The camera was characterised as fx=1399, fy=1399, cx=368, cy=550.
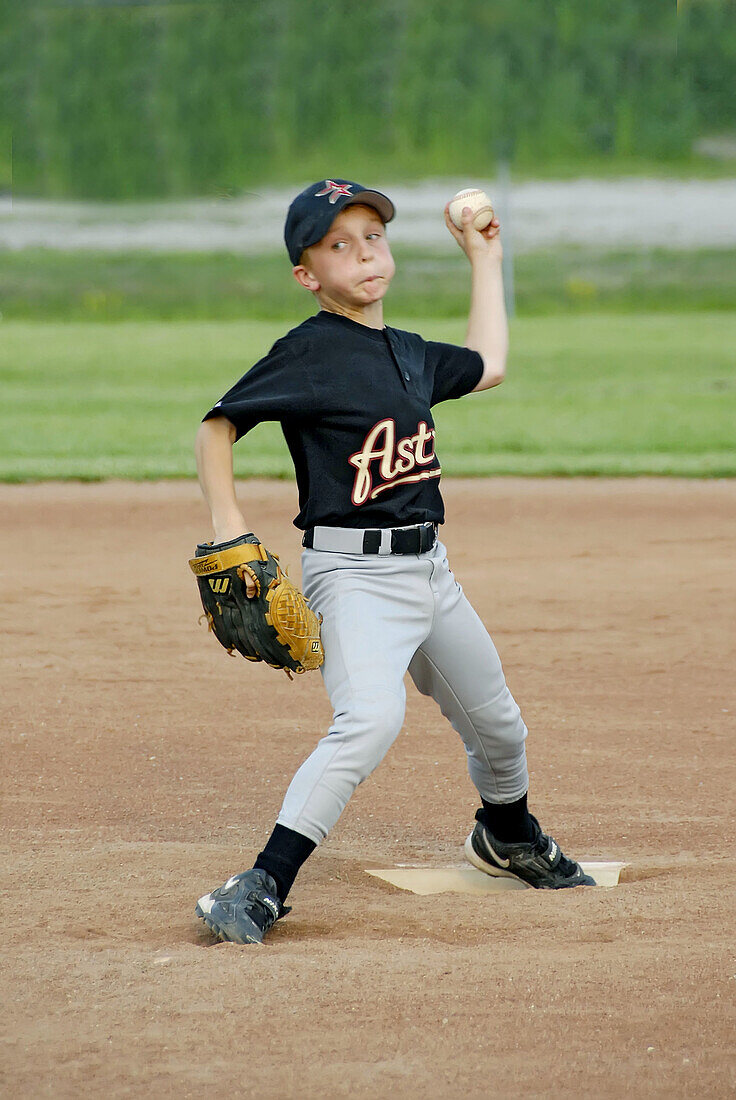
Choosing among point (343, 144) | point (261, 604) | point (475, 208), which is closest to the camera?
point (261, 604)

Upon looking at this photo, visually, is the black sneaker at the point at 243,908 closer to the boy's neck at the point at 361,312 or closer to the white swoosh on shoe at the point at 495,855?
the white swoosh on shoe at the point at 495,855

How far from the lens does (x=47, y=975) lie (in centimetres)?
237

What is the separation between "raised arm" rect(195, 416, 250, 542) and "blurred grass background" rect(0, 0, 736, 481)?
493 inches

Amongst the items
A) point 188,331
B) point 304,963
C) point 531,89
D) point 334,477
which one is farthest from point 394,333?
point 531,89

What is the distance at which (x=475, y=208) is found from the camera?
306cm

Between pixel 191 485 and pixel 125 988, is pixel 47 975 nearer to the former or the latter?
pixel 125 988

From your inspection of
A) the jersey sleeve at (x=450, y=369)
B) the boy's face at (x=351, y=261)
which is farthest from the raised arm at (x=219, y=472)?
the jersey sleeve at (x=450, y=369)

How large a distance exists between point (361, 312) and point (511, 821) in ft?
3.67

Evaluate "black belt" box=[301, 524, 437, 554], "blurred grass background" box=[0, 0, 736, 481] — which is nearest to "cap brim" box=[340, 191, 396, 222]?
"black belt" box=[301, 524, 437, 554]

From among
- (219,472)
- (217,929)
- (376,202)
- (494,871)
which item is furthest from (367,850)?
(376,202)

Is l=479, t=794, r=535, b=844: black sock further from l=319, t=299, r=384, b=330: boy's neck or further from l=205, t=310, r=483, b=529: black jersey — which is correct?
l=319, t=299, r=384, b=330: boy's neck

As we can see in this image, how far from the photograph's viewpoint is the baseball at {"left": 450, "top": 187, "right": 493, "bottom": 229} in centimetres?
306

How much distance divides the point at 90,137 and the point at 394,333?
2118 centimetres

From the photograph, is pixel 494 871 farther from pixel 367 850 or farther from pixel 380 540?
pixel 380 540
